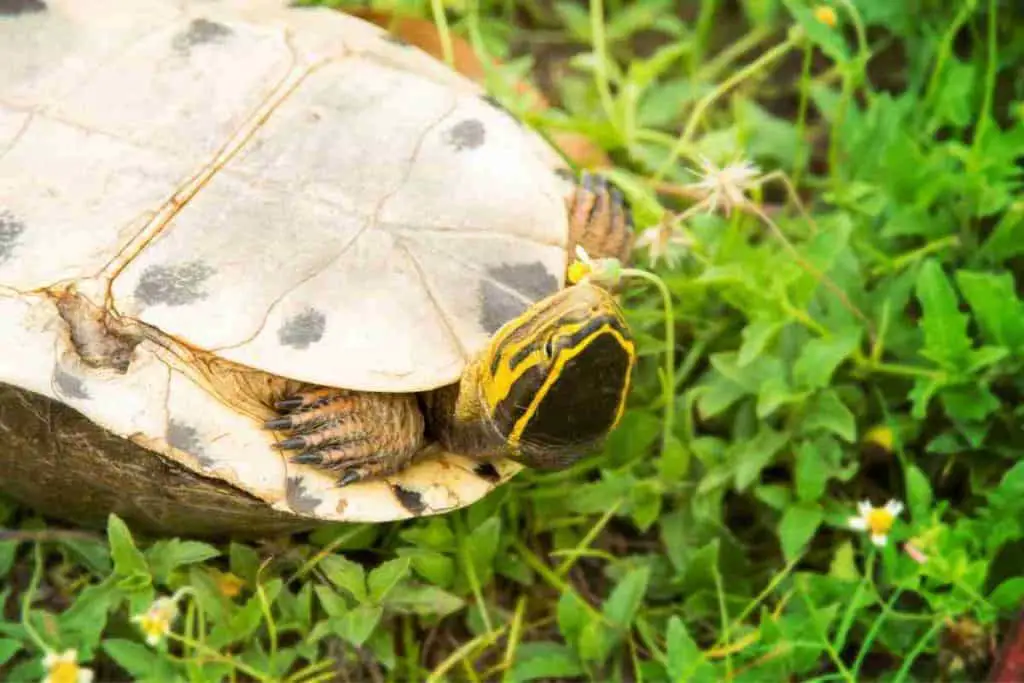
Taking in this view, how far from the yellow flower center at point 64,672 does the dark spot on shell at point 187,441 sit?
0.45 metres

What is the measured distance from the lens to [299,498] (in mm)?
2371

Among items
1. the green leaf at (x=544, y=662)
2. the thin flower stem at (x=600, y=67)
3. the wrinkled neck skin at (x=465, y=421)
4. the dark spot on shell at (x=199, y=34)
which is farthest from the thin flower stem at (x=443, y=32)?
the green leaf at (x=544, y=662)

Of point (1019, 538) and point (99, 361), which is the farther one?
point (1019, 538)

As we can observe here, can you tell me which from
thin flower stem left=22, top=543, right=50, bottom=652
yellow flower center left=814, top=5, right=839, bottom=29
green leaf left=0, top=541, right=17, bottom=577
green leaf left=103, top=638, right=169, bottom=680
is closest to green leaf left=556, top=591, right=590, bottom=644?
green leaf left=103, top=638, right=169, bottom=680

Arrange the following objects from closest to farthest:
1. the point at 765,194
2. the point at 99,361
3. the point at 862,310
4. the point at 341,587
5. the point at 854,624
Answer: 1. the point at 99,361
2. the point at 341,587
3. the point at 854,624
4. the point at 862,310
5. the point at 765,194

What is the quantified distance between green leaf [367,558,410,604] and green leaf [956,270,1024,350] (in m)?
1.37

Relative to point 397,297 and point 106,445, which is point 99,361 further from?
point 397,297

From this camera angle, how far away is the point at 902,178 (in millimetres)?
3070

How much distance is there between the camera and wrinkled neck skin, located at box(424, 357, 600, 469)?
2361mm

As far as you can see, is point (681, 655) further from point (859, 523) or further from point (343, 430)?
point (343, 430)

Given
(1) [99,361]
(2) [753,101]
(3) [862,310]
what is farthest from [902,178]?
(1) [99,361]

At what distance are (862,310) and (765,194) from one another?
66 centimetres

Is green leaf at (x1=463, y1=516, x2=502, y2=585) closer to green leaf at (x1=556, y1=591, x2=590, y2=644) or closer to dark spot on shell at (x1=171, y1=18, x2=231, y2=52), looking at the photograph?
green leaf at (x1=556, y1=591, x2=590, y2=644)

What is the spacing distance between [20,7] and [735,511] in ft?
6.40
